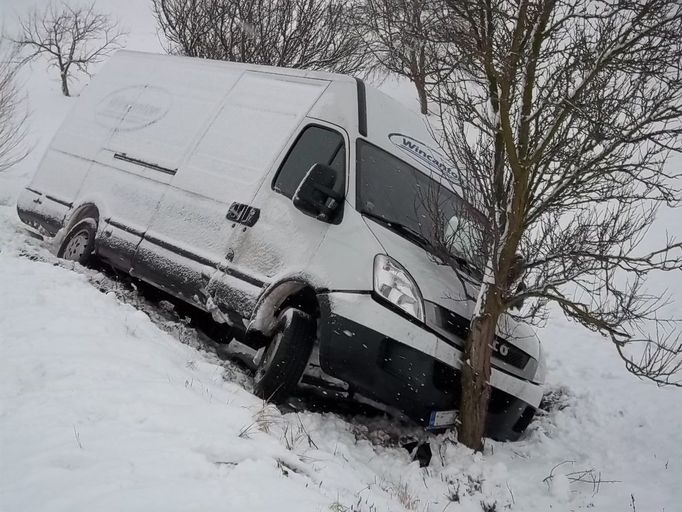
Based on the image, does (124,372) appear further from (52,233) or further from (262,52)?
(262,52)

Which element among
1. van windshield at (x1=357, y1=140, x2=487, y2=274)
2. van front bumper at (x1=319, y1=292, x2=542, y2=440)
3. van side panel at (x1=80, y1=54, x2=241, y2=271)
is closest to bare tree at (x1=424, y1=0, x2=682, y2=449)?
van windshield at (x1=357, y1=140, x2=487, y2=274)

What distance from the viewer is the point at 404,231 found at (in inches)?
162

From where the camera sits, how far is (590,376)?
6637 mm

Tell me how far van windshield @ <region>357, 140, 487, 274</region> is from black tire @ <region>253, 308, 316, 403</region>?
3.06 feet

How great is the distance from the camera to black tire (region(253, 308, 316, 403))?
12.9ft

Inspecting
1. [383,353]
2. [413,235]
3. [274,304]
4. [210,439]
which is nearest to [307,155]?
[413,235]

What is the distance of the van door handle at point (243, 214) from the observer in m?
4.58

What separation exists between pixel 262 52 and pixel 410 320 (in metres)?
9.06

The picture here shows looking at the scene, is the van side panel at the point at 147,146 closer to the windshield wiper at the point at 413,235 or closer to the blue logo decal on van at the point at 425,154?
the blue logo decal on van at the point at 425,154

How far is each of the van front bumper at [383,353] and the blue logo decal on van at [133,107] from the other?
3424mm

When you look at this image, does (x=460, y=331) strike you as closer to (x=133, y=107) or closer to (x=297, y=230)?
(x=297, y=230)

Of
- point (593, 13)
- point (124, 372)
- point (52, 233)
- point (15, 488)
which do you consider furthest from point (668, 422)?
point (52, 233)

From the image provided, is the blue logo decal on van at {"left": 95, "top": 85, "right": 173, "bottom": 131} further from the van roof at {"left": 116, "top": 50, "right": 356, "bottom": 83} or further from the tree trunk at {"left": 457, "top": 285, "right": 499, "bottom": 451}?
the tree trunk at {"left": 457, "top": 285, "right": 499, "bottom": 451}

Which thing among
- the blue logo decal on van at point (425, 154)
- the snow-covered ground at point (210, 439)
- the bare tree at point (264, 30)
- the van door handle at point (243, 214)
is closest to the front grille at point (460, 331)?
the snow-covered ground at point (210, 439)
